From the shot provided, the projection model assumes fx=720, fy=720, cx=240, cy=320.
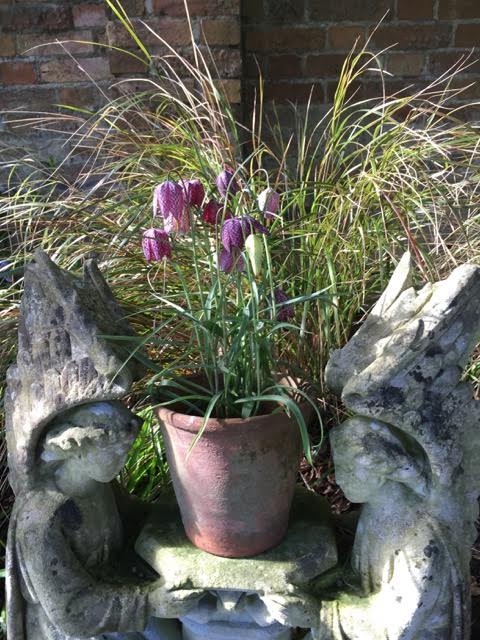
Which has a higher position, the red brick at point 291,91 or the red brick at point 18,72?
the red brick at point 18,72

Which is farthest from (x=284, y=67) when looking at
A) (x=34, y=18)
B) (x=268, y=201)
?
(x=268, y=201)

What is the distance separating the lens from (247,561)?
125 centimetres

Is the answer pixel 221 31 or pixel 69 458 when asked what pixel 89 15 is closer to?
pixel 221 31

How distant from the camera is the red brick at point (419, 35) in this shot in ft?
10.5

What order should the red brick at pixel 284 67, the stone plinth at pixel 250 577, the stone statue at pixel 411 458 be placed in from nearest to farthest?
the stone statue at pixel 411 458
the stone plinth at pixel 250 577
the red brick at pixel 284 67

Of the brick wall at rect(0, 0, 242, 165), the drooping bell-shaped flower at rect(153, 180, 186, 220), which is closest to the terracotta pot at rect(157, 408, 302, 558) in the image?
the drooping bell-shaped flower at rect(153, 180, 186, 220)

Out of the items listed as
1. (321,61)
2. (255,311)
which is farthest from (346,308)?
(321,61)

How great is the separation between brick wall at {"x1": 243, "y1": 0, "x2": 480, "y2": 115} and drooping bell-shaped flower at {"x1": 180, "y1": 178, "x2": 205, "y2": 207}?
2150 mm

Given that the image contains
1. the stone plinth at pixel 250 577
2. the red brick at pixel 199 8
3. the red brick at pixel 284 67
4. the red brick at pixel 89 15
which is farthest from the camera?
the red brick at pixel 284 67

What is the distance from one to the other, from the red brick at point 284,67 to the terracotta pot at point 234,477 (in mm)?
2368

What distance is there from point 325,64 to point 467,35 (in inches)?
25.2

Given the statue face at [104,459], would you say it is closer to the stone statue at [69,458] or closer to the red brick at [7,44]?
the stone statue at [69,458]

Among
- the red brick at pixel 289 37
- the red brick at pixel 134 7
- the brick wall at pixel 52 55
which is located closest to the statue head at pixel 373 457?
the red brick at pixel 134 7

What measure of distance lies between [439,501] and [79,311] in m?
0.66
